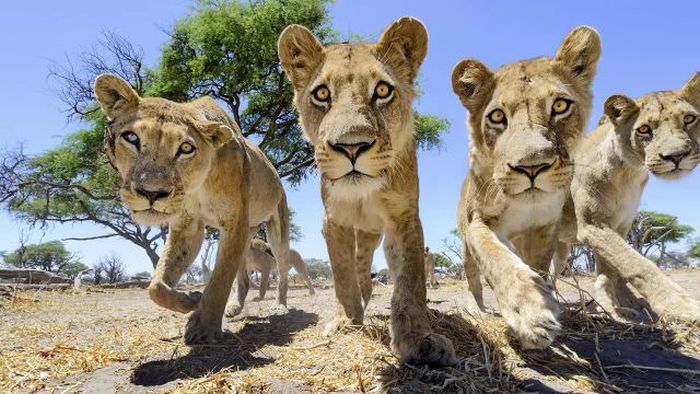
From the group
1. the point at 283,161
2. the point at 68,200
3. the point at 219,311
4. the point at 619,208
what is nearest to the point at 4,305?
the point at 219,311

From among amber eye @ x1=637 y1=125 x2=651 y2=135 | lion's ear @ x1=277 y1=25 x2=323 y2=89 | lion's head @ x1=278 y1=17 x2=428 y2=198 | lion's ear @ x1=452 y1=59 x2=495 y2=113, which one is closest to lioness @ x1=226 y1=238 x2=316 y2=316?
lion's ear @ x1=277 y1=25 x2=323 y2=89

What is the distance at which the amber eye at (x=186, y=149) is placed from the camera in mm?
3965

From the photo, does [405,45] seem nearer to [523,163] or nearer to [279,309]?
[523,163]

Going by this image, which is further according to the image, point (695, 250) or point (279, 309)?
point (695, 250)

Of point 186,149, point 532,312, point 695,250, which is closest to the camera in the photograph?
point 532,312

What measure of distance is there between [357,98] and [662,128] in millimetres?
3190

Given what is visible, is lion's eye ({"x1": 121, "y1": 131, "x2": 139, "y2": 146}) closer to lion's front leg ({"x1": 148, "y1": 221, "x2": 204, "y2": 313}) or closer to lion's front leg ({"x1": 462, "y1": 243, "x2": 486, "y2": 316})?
lion's front leg ({"x1": 148, "y1": 221, "x2": 204, "y2": 313})

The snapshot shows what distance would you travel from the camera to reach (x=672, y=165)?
16.0 ft

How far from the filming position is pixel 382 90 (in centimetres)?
345

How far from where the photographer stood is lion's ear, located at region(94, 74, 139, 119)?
13.5ft

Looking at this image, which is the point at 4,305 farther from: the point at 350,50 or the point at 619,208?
the point at 619,208

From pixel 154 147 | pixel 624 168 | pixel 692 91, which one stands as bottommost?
pixel 154 147

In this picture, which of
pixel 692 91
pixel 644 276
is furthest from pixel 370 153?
pixel 692 91

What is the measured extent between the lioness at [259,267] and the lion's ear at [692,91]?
4.51 m
